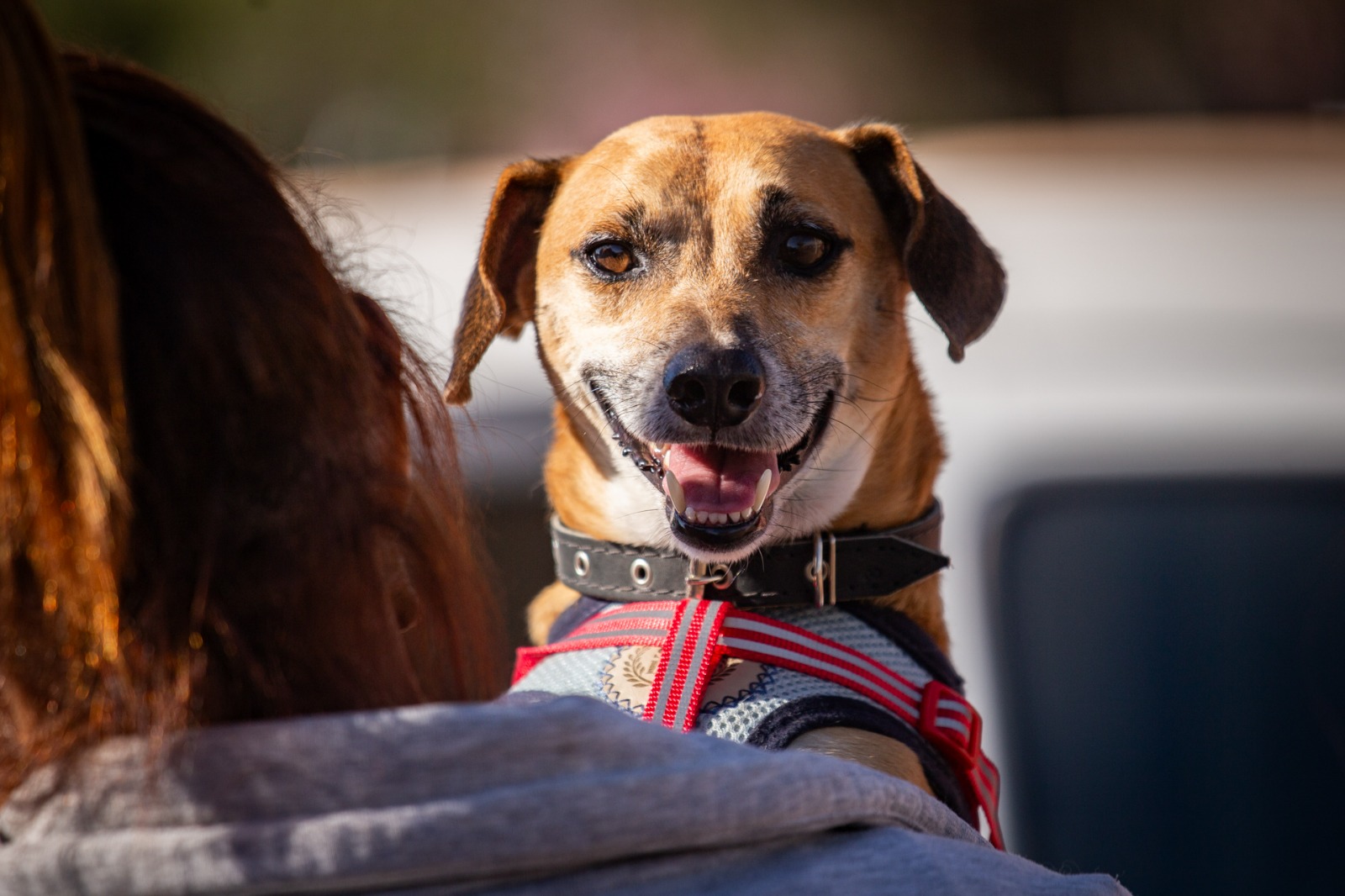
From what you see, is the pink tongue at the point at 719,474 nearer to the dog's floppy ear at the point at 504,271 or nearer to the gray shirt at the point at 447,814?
the dog's floppy ear at the point at 504,271

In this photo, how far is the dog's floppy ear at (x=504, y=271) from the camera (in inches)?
77.5

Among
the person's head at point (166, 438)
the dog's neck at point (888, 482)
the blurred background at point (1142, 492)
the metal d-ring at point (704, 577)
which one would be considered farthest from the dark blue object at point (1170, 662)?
the person's head at point (166, 438)

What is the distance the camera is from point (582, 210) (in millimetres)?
2057

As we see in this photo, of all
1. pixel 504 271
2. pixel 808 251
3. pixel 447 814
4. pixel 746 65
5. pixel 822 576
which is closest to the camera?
pixel 447 814

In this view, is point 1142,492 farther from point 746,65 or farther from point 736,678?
point 746,65

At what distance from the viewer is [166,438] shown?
2.62ft

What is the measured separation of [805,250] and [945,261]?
0.22 metres

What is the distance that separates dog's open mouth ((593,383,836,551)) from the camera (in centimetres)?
167

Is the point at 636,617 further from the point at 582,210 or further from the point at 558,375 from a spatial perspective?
the point at 582,210

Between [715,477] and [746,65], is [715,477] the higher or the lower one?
the lower one

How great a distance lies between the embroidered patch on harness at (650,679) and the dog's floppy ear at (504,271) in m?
0.59

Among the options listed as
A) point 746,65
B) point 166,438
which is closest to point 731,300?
point 166,438

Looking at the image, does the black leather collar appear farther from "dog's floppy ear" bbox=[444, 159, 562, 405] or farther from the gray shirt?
the gray shirt

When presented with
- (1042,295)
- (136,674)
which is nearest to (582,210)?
(136,674)
